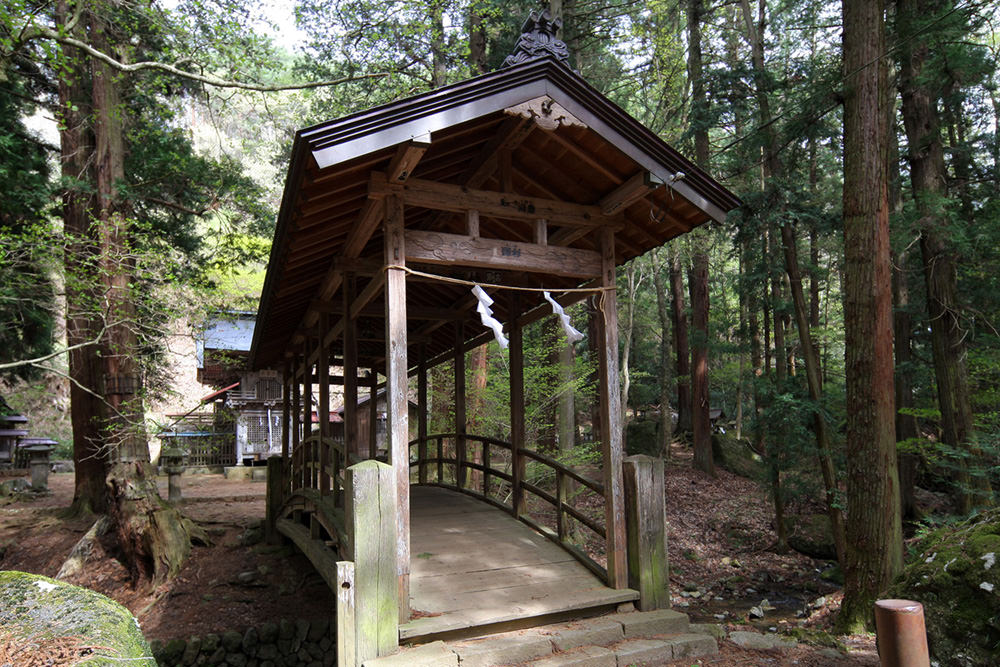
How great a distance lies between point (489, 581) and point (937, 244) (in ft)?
28.2

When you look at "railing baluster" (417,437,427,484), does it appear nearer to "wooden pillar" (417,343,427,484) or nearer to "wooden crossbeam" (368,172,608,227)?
"wooden pillar" (417,343,427,484)

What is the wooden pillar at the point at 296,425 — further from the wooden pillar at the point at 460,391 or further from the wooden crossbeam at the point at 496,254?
the wooden crossbeam at the point at 496,254

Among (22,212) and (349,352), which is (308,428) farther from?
(22,212)

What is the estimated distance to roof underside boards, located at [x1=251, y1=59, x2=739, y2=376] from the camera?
4691 mm

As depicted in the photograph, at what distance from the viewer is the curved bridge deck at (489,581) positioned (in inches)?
190

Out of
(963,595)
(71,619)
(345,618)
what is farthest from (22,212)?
(963,595)

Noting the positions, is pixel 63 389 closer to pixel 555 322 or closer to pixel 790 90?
pixel 555 322

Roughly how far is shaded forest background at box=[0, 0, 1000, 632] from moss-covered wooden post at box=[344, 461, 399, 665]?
13.6 feet

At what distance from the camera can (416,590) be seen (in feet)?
17.0

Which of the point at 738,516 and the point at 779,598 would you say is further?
the point at 738,516

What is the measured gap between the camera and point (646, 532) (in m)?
5.55

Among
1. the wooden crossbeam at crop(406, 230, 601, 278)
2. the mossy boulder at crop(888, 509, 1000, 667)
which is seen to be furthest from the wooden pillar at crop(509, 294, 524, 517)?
the mossy boulder at crop(888, 509, 1000, 667)

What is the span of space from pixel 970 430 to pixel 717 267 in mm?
14477

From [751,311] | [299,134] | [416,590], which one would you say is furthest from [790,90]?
[416,590]
